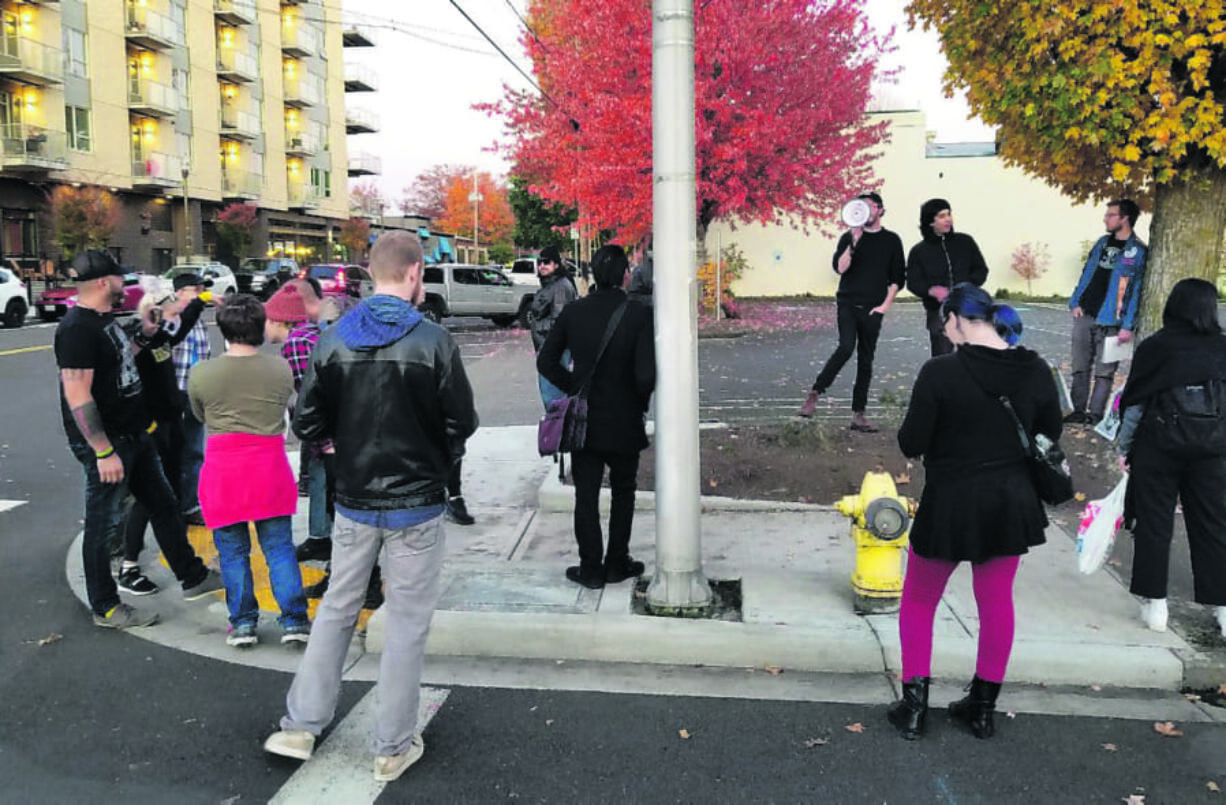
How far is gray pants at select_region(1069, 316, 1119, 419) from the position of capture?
25.8 ft

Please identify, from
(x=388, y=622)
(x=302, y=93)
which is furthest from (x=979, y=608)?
(x=302, y=93)

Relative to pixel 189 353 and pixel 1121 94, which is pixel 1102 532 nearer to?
pixel 1121 94

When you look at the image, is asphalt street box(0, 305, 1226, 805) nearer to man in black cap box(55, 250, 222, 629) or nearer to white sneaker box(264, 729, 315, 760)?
white sneaker box(264, 729, 315, 760)

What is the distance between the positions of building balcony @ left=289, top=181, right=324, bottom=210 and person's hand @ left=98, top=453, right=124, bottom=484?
51.2 metres

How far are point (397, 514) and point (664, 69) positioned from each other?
8.16 ft

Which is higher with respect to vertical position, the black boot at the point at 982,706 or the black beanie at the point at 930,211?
the black beanie at the point at 930,211

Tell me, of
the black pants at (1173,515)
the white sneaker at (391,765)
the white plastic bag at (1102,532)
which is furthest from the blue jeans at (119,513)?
the black pants at (1173,515)

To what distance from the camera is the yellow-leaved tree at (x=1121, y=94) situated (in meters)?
5.91

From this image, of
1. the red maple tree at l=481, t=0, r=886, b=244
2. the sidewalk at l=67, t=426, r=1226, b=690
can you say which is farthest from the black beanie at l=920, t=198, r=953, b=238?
the red maple tree at l=481, t=0, r=886, b=244

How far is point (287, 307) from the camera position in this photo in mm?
5227

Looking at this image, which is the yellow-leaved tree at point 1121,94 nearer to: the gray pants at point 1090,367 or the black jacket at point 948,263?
the black jacket at point 948,263

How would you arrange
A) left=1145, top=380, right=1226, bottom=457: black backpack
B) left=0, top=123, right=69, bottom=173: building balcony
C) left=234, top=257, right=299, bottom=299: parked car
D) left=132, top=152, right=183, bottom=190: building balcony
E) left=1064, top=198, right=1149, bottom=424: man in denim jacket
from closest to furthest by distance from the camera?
left=1145, top=380, right=1226, bottom=457: black backpack → left=1064, top=198, right=1149, bottom=424: man in denim jacket → left=0, top=123, right=69, bottom=173: building balcony → left=234, top=257, right=299, bottom=299: parked car → left=132, top=152, right=183, bottom=190: building balcony

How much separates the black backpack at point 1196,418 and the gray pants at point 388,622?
330 cm

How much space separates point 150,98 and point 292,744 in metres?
44.7
